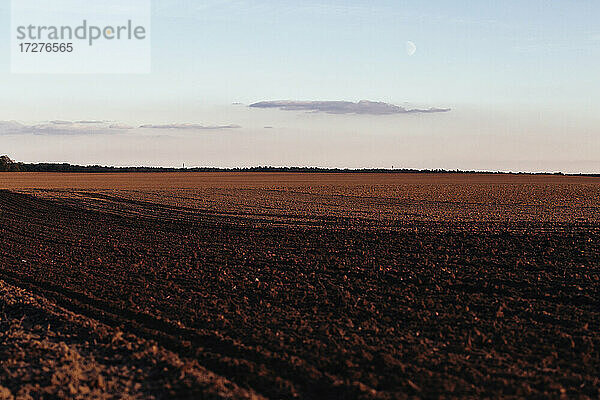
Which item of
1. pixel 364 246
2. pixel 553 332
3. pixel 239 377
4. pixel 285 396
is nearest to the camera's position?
pixel 285 396

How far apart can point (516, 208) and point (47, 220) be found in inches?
1013

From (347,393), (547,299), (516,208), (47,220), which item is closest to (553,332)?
(547,299)

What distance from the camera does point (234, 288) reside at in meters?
→ 13.7

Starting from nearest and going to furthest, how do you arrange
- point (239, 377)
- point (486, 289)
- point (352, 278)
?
point (239, 377)
point (486, 289)
point (352, 278)

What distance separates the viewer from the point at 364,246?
789 inches

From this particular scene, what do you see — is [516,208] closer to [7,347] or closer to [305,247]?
[305,247]

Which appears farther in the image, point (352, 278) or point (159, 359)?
point (352, 278)

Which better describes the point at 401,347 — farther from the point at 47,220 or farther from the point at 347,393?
the point at 47,220

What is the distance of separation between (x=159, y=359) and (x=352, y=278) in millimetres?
6899

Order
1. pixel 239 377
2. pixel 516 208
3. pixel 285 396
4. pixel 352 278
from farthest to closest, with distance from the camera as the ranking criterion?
pixel 516 208, pixel 352 278, pixel 239 377, pixel 285 396

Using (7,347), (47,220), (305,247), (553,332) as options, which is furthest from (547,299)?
(47,220)

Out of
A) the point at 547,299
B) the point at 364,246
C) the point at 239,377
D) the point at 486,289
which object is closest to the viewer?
the point at 239,377

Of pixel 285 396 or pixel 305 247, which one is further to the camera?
pixel 305 247

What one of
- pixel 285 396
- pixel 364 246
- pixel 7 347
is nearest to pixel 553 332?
pixel 285 396
